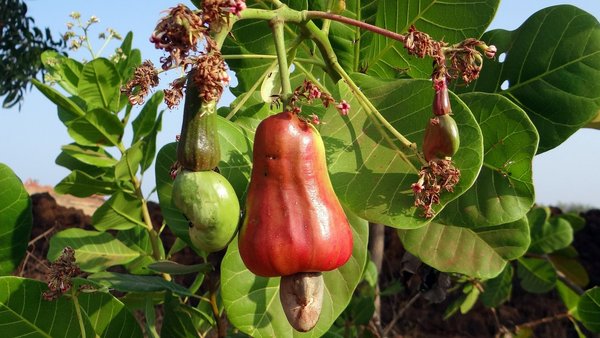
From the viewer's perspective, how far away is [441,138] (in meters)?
0.88

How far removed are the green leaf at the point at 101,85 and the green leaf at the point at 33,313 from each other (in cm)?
99

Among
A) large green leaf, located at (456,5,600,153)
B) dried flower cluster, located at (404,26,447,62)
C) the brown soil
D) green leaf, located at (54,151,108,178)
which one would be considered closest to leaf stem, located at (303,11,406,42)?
dried flower cluster, located at (404,26,447,62)

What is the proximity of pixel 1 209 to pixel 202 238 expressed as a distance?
73 centimetres

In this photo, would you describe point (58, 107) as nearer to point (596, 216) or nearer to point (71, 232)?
point (71, 232)

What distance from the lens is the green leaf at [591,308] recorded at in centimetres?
180

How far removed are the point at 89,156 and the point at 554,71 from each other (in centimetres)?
138

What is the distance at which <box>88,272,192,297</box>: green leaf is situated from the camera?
130 cm

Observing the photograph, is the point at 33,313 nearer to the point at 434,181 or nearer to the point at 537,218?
the point at 434,181

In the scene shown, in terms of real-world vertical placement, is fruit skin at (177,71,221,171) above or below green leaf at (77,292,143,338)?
above

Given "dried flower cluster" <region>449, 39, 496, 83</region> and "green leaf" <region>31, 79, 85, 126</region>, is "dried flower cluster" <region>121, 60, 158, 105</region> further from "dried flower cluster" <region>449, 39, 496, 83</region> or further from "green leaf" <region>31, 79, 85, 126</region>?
"green leaf" <region>31, 79, 85, 126</region>

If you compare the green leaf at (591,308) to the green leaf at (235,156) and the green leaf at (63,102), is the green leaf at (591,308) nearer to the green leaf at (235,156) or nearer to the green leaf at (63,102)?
the green leaf at (235,156)

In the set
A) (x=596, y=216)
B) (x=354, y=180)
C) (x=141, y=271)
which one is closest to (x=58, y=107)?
(x=141, y=271)

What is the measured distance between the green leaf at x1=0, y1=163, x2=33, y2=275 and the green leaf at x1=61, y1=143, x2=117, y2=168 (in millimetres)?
679

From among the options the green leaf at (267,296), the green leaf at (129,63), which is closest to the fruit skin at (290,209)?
the green leaf at (267,296)
